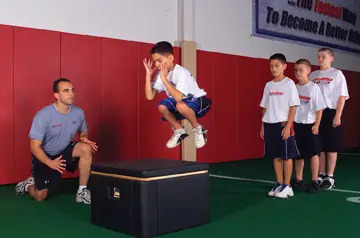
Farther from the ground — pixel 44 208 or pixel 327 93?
pixel 327 93

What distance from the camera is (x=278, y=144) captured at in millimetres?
4234

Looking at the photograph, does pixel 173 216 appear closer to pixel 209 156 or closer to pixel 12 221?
pixel 12 221

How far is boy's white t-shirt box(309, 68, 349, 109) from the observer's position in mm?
4688

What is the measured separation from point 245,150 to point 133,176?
5109 millimetres

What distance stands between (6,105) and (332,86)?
3673mm

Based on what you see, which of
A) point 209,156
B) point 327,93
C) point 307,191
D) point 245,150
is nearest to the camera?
point 307,191

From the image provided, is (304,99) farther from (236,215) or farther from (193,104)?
(236,215)

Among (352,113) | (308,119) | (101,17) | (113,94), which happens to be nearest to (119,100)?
(113,94)

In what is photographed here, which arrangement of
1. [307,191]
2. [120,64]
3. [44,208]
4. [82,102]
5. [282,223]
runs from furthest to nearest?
[120,64] → [82,102] → [307,191] → [44,208] → [282,223]

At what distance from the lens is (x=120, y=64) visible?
232 inches

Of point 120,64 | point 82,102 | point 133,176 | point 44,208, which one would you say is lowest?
point 44,208

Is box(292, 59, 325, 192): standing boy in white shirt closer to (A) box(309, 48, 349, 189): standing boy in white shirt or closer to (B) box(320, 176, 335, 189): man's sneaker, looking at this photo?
(B) box(320, 176, 335, 189): man's sneaker

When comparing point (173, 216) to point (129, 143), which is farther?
point (129, 143)

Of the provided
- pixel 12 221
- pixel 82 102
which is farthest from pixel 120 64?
pixel 12 221
